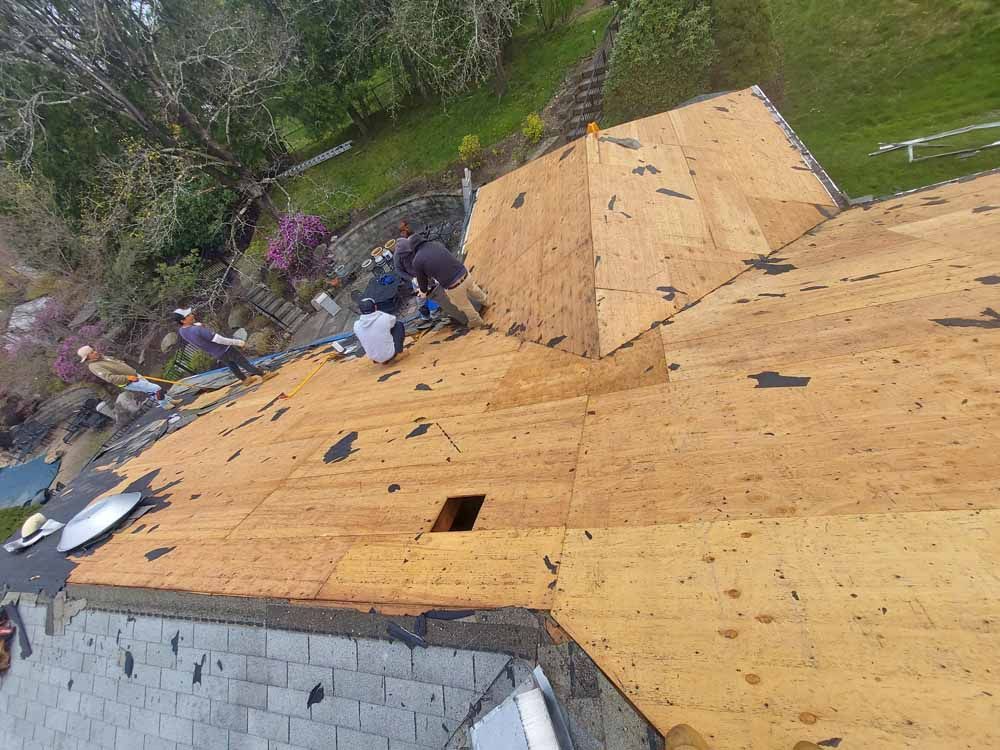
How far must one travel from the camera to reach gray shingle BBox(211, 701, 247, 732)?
7.18 ft

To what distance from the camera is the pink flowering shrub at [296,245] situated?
41.2ft

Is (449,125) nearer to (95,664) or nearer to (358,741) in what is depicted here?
(95,664)

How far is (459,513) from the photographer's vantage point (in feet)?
→ 7.83

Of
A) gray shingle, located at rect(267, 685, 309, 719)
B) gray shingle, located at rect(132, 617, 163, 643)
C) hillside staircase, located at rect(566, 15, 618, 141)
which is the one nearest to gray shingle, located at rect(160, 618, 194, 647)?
gray shingle, located at rect(132, 617, 163, 643)

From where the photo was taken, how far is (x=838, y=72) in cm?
979

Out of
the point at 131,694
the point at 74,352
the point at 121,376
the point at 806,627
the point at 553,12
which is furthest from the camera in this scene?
the point at 553,12

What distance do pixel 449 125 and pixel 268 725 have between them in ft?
49.9

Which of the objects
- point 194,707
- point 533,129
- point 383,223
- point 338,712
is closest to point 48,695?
point 194,707

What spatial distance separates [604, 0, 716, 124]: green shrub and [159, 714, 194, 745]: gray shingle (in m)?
11.3

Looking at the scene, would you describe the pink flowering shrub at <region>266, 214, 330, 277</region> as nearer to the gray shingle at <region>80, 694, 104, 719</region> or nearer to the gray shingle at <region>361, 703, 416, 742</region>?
the gray shingle at <region>80, 694, 104, 719</region>

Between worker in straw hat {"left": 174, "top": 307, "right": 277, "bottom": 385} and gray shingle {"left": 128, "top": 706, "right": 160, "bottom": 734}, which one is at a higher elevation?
worker in straw hat {"left": 174, "top": 307, "right": 277, "bottom": 385}

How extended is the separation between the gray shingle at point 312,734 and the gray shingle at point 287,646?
0.84ft

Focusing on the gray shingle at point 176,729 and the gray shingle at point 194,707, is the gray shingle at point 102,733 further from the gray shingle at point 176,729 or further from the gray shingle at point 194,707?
the gray shingle at point 194,707

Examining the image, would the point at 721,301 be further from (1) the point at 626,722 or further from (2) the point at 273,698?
(2) the point at 273,698
